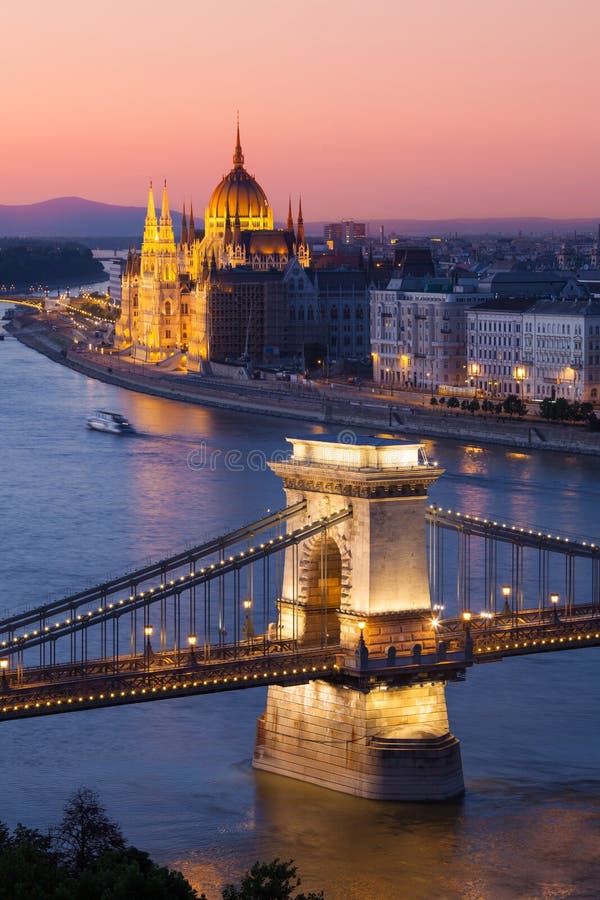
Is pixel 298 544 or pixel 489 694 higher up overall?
pixel 298 544

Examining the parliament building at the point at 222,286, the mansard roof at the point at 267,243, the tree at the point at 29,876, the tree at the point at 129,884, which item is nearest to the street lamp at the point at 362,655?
the tree at the point at 29,876

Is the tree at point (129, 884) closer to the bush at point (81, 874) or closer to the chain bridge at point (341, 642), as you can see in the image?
the bush at point (81, 874)

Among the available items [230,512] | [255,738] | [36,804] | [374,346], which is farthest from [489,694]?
[374,346]

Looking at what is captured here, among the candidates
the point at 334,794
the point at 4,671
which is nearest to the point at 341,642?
the point at 334,794

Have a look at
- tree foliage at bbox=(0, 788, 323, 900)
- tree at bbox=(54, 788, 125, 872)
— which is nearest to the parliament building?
tree at bbox=(54, 788, 125, 872)

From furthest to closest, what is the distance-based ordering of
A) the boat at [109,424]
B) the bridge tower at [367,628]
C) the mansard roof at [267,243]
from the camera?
the mansard roof at [267,243], the boat at [109,424], the bridge tower at [367,628]

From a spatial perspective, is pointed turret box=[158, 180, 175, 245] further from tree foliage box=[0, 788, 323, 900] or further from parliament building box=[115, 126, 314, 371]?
tree foliage box=[0, 788, 323, 900]

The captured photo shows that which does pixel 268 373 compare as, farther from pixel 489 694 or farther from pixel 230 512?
pixel 489 694
